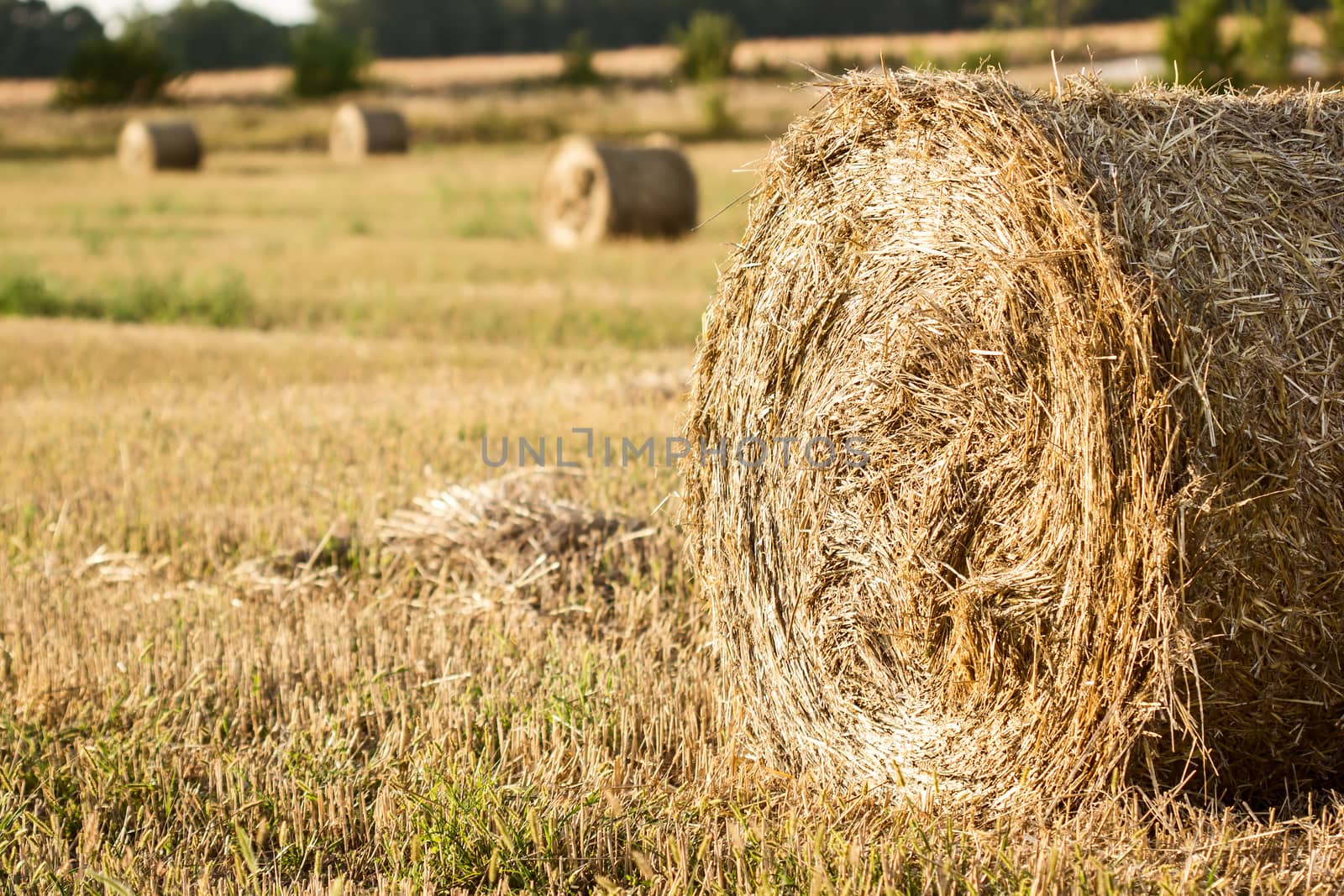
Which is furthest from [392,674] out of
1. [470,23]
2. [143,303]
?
[470,23]

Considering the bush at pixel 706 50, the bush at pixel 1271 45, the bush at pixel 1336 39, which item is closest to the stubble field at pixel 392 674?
the bush at pixel 1271 45

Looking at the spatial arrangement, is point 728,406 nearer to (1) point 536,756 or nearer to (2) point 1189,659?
(1) point 536,756

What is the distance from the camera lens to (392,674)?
4.47 metres

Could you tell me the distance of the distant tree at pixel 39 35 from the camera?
7081cm

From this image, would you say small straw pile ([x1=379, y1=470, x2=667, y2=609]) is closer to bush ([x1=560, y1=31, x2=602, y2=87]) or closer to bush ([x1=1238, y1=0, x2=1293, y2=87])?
bush ([x1=1238, y1=0, x2=1293, y2=87])

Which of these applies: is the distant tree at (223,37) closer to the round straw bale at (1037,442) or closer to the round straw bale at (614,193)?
the round straw bale at (614,193)

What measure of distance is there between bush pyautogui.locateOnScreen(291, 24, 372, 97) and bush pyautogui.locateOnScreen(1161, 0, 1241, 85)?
117 feet

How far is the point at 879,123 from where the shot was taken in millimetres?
3777

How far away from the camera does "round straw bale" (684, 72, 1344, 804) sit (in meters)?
3.15

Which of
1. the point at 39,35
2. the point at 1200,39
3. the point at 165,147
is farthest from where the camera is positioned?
the point at 39,35

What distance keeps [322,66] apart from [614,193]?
4636cm

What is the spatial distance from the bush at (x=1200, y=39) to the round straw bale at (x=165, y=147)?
83.8 ft

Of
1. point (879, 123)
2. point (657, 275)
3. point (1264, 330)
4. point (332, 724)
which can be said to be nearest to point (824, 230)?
point (879, 123)

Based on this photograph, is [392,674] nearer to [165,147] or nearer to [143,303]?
[143,303]
